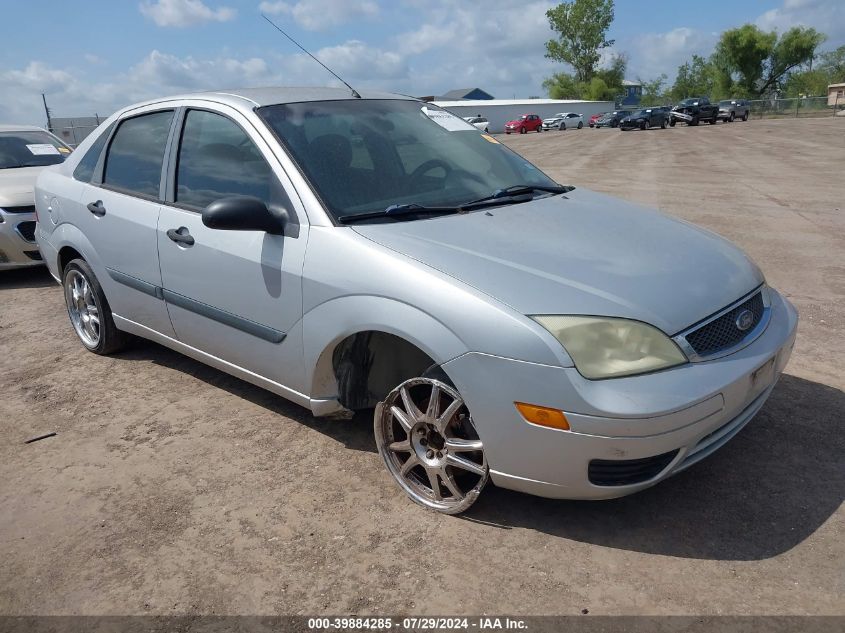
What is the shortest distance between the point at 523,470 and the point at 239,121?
7.19ft

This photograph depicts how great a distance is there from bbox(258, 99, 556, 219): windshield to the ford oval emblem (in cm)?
133

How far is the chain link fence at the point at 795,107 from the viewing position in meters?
53.9

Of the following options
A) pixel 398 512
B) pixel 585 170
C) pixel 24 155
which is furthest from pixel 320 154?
pixel 585 170

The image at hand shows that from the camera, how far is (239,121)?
140 inches

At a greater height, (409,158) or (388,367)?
(409,158)

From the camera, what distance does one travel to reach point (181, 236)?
147 inches

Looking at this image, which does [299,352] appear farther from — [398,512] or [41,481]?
[41,481]

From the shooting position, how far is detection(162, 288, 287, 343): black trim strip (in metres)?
3.36

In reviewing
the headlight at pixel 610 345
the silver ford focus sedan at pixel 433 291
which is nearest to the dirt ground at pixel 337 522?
the silver ford focus sedan at pixel 433 291

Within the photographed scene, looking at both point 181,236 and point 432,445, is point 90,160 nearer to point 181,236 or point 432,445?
point 181,236

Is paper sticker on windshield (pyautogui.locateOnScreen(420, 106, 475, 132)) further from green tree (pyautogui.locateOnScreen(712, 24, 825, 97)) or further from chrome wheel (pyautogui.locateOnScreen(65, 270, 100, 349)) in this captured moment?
green tree (pyautogui.locateOnScreen(712, 24, 825, 97))

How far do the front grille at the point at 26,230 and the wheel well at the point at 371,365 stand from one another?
17.6 feet

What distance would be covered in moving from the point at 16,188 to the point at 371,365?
19.0ft

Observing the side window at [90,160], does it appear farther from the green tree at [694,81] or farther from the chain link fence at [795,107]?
the green tree at [694,81]
